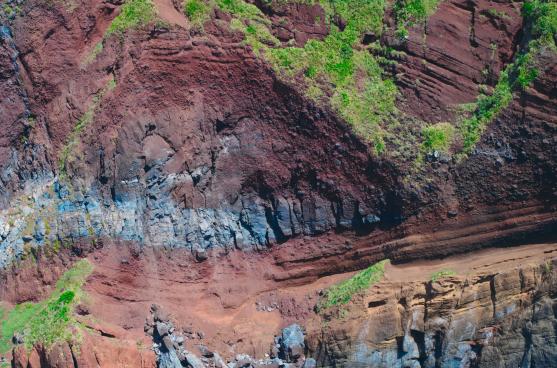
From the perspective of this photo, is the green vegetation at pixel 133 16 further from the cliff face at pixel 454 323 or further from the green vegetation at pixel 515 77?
the cliff face at pixel 454 323

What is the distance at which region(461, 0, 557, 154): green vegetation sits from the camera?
91.3 ft

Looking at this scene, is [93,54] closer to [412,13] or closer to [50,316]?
[50,316]

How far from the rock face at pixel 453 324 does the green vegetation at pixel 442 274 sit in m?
0.13

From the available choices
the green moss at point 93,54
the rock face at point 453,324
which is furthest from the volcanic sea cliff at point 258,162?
the rock face at point 453,324

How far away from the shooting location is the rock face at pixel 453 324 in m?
25.7

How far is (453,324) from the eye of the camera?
26.2 meters

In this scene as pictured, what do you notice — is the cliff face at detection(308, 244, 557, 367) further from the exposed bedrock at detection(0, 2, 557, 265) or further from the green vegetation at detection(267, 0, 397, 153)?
the green vegetation at detection(267, 0, 397, 153)

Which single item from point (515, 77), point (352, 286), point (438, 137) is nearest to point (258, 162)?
point (352, 286)

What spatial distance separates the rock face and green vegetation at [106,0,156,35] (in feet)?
32.8

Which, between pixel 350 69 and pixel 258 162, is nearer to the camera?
pixel 350 69

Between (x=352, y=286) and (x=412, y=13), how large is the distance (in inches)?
317

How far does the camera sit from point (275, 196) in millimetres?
29281

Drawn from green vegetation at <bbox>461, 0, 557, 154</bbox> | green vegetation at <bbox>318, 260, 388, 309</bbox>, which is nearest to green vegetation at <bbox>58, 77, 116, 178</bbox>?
green vegetation at <bbox>318, 260, 388, 309</bbox>

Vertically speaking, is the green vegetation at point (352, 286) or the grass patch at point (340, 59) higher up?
the grass patch at point (340, 59)
